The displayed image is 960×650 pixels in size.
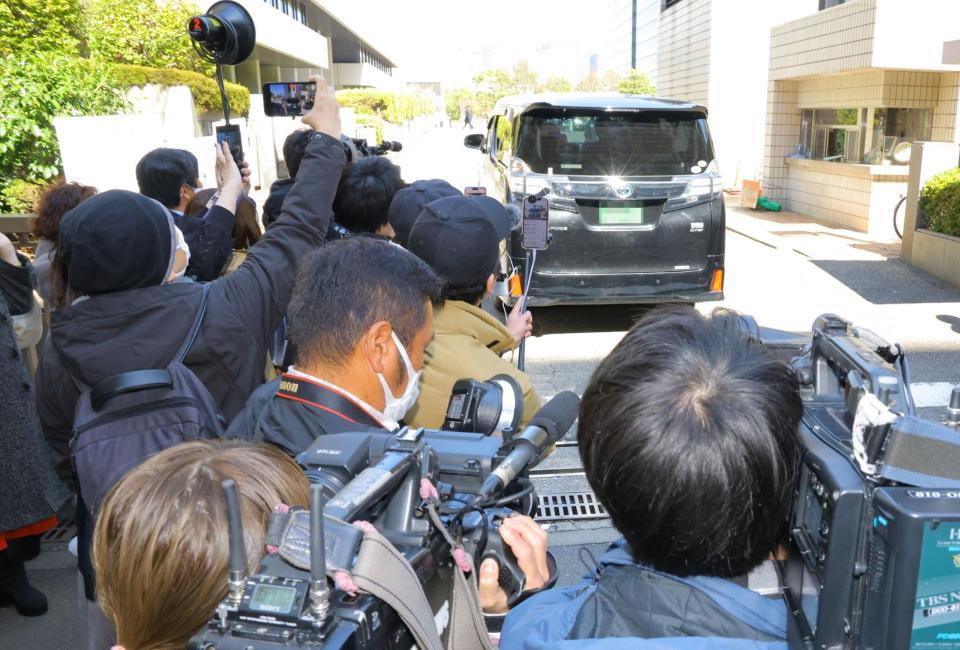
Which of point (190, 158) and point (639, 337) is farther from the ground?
point (190, 158)

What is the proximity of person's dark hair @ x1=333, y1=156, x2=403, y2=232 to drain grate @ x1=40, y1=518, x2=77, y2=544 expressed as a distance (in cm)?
223

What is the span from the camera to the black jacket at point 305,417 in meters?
1.85

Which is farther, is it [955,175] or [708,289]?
[955,175]

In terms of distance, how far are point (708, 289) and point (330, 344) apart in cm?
590

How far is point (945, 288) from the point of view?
31.3 feet

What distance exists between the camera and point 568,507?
176 inches

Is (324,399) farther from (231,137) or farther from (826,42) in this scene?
(826,42)

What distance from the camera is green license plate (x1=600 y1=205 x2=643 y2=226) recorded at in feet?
23.3

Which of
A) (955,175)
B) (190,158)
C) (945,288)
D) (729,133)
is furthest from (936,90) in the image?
(190,158)

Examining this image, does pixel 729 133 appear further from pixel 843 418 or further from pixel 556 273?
pixel 843 418

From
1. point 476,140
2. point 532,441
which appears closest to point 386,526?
point 532,441

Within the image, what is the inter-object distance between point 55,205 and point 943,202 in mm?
9772

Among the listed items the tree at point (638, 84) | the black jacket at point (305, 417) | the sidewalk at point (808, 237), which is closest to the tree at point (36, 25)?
the black jacket at point (305, 417)

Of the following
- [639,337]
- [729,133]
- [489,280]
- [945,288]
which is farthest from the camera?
[729,133]
